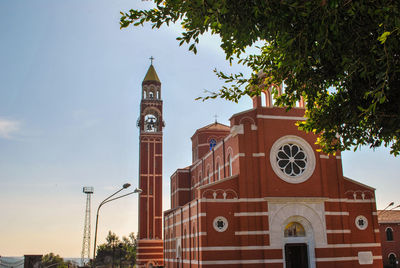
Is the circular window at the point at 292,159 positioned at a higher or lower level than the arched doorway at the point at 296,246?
higher

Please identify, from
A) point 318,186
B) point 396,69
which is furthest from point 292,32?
point 318,186

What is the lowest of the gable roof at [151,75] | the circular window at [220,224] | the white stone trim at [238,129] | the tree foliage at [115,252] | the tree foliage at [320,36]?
the tree foliage at [115,252]

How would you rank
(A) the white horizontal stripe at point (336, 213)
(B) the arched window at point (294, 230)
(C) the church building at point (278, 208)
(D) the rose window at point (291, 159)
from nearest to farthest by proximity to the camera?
(C) the church building at point (278, 208)
(B) the arched window at point (294, 230)
(A) the white horizontal stripe at point (336, 213)
(D) the rose window at point (291, 159)

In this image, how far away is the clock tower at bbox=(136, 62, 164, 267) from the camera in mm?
48062

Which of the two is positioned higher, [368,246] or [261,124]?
[261,124]

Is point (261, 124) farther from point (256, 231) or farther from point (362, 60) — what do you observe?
point (362, 60)

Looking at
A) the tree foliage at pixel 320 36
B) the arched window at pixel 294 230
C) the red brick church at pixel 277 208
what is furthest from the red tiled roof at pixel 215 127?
the tree foliage at pixel 320 36

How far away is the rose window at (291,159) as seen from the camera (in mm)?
28625

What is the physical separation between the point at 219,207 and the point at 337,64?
735 inches

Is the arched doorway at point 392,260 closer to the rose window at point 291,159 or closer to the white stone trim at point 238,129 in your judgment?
the rose window at point 291,159

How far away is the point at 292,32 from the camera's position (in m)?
9.19

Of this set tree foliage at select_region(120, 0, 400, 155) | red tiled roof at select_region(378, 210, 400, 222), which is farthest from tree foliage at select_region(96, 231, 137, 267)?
tree foliage at select_region(120, 0, 400, 155)

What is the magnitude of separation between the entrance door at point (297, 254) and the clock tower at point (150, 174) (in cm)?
2366

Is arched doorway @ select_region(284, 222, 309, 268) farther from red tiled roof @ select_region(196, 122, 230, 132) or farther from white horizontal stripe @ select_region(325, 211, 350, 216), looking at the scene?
red tiled roof @ select_region(196, 122, 230, 132)
